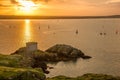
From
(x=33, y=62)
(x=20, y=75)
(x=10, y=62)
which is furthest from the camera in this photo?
(x=33, y=62)

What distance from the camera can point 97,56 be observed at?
435ft

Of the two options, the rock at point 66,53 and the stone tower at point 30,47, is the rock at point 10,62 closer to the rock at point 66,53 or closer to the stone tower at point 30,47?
the stone tower at point 30,47

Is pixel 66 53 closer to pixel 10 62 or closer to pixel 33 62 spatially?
pixel 33 62

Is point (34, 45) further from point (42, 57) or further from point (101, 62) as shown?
point (101, 62)

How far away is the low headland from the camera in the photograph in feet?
197

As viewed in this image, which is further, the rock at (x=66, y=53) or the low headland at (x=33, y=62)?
the rock at (x=66, y=53)

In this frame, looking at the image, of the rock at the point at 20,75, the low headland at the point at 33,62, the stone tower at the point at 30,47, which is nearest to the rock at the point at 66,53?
the low headland at the point at 33,62

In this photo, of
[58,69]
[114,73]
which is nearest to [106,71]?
[114,73]

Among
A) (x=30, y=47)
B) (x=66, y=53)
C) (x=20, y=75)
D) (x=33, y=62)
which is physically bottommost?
(x=66, y=53)

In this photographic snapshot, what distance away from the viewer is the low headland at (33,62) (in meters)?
60.0

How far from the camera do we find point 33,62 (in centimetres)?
10062

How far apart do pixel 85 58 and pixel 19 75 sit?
6957 centimetres

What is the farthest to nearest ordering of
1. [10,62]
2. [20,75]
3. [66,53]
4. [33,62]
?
[66,53] → [33,62] → [10,62] → [20,75]

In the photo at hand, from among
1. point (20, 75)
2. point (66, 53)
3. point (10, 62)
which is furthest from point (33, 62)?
point (20, 75)
